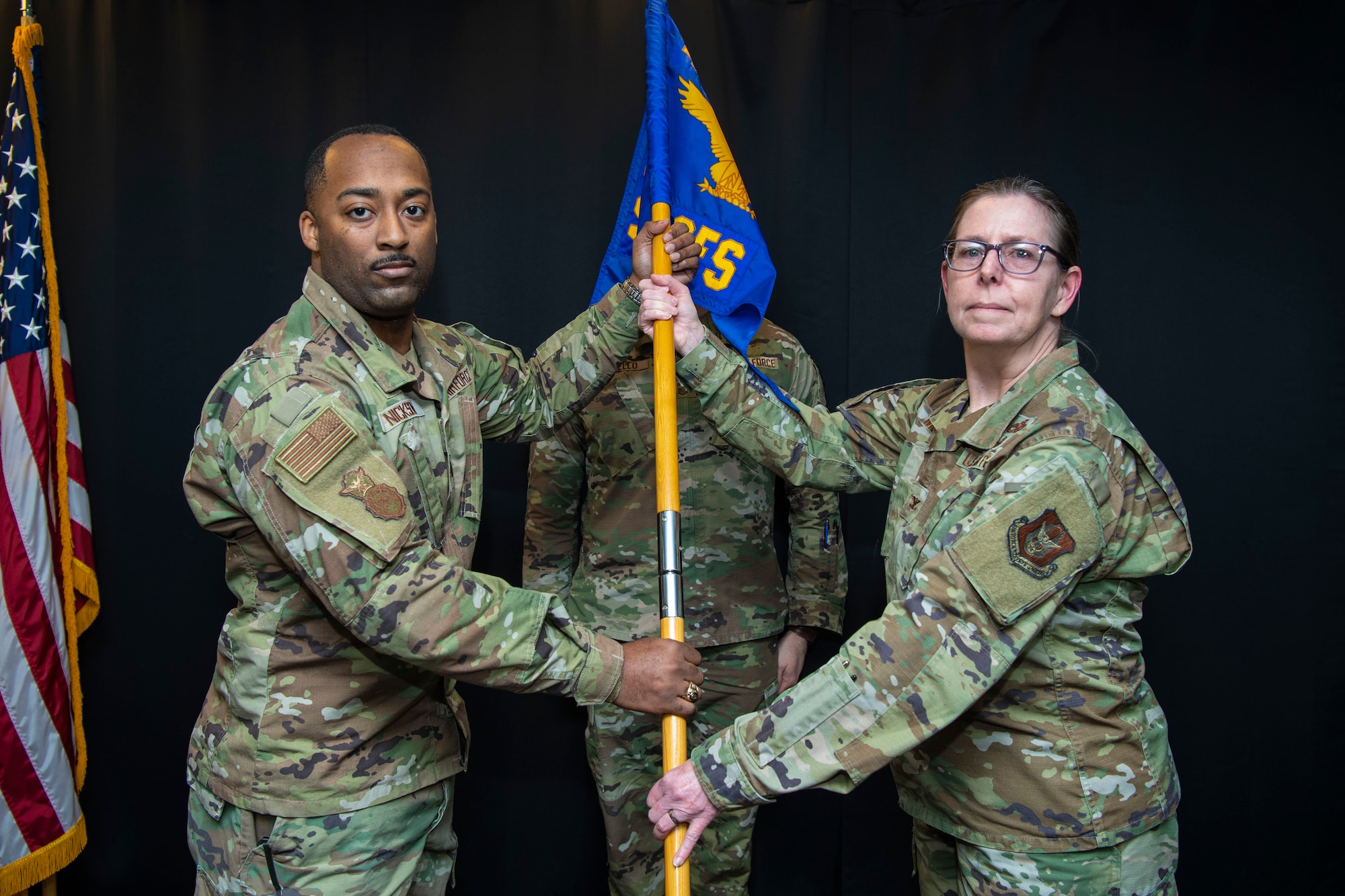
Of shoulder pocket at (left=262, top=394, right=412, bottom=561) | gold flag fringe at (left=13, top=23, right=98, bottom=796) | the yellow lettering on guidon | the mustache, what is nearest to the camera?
shoulder pocket at (left=262, top=394, right=412, bottom=561)

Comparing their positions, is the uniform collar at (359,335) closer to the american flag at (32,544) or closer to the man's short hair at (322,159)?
the man's short hair at (322,159)

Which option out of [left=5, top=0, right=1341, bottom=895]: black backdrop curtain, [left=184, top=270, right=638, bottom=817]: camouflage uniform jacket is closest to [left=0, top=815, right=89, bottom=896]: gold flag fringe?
[left=5, top=0, right=1341, bottom=895]: black backdrop curtain

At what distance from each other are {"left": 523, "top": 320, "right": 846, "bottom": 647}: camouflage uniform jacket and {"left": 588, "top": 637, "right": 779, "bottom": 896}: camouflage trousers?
0.10 metres

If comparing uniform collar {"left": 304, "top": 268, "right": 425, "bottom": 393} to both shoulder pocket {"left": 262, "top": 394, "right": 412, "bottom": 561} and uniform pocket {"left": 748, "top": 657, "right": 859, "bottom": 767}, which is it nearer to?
shoulder pocket {"left": 262, "top": 394, "right": 412, "bottom": 561}

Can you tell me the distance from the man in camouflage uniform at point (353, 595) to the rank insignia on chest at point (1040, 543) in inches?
26.0

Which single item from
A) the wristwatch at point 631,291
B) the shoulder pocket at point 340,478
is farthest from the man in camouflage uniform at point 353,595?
the wristwatch at point 631,291

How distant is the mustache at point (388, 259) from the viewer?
5.90 ft

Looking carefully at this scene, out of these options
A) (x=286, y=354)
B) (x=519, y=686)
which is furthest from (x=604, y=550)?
(x=286, y=354)

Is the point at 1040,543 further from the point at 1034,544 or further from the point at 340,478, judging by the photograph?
the point at 340,478

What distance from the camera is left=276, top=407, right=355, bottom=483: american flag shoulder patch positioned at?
1562 millimetres

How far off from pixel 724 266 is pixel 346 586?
1268mm

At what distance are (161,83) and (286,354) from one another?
1.61m

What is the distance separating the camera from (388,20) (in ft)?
9.14

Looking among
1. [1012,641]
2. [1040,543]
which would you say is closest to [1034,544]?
[1040,543]
